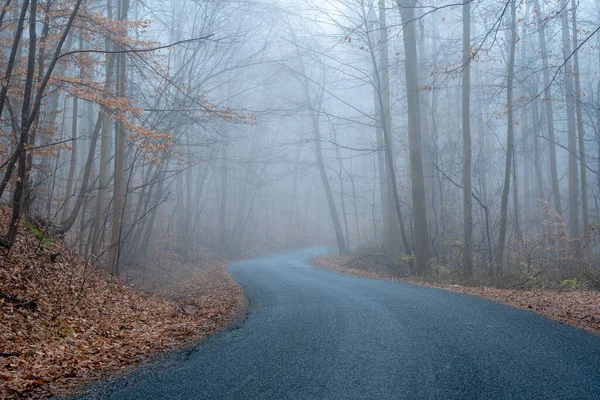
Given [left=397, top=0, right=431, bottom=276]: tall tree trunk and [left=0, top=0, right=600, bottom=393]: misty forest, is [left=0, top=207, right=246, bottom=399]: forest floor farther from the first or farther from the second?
[left=397, top=0, right=431, bottom=276]: tall tree trunk

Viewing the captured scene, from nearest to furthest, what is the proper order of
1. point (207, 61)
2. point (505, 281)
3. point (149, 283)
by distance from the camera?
point (505, 281) < point (149, 283) < point (207, 61)

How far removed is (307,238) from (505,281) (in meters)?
36.8

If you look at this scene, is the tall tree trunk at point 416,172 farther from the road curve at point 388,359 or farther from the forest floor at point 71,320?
the road curve at point 388,359

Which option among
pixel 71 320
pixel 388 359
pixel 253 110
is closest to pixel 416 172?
pixel 253 110

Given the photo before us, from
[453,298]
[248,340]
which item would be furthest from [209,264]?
[248,340]

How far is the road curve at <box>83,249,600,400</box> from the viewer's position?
441 cm

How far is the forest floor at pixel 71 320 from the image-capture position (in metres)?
5.68

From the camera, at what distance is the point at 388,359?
5.30m

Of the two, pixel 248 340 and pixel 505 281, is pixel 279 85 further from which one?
pixel 248 340

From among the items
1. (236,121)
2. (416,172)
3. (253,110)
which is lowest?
(416,172)

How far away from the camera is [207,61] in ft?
70.8

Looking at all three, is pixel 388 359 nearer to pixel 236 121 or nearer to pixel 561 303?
pixel 561 303

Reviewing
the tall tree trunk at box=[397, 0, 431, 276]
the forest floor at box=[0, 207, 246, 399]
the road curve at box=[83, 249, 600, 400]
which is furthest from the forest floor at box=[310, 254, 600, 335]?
the forest floor at box=[0, 207, 246, 399]

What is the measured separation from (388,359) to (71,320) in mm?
5666
